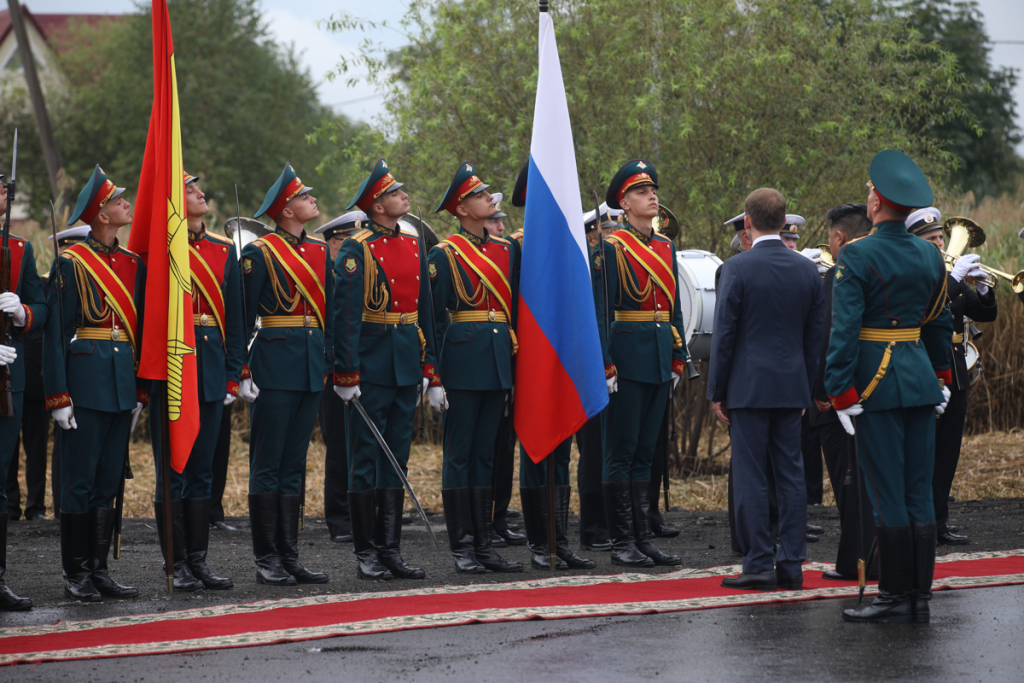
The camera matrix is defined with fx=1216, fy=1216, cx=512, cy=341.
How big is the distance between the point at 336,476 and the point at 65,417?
295 centimetres

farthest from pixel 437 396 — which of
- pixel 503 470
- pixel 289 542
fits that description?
pixel 503 470

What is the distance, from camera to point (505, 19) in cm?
1348

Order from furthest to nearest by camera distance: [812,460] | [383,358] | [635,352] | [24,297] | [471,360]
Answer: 1. [812,460]
2. [635,352]
3. [471,360]
4. [383,358]
5. [24,297]

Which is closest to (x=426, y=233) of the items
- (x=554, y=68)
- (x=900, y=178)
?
(x=554, y=68)

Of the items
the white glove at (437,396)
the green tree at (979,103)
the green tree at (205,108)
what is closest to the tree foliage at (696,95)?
the white glove at (437,396)

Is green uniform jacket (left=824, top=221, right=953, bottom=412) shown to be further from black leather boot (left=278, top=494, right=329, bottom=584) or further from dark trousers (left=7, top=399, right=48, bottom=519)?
dark trousers (left=7, top=399, right=48, bottom=519)

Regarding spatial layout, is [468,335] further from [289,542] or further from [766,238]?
[766,238]

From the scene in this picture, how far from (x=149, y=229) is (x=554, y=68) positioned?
2377 millimetres

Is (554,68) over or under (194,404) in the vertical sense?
over

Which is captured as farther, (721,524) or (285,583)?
(721,524)

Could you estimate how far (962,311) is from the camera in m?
7.59

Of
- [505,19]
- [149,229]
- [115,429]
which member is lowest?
[115,429]

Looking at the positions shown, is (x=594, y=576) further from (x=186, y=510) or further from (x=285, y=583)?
(x=186, y=510)

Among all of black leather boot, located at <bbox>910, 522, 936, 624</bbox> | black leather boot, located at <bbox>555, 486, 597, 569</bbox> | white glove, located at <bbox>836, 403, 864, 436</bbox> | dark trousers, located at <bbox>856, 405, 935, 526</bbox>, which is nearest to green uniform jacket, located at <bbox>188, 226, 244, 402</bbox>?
black leather boot, located at <bbox>555, 486, 597, 569</bbox>
